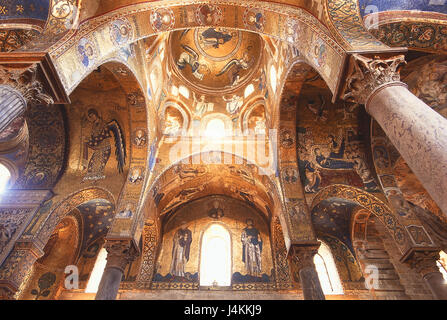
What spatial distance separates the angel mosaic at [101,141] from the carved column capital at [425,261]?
27.0 feet

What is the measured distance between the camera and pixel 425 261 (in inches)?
256

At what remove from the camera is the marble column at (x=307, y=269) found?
6672mm

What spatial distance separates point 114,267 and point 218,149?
495 centimetres

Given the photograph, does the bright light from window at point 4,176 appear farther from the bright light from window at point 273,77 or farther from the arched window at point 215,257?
the bright light from window at point 273,77

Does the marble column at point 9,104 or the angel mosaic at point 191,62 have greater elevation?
the angel mosaic at point 191,62

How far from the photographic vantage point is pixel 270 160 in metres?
9.45

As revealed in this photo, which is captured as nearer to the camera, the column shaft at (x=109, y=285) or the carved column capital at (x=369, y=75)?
the carved column capital at (x=369, y=75)

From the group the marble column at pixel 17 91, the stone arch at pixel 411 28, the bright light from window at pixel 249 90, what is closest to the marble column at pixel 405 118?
the stone arch at pixel 411 28

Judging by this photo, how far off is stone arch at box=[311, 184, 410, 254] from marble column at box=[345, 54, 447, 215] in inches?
167

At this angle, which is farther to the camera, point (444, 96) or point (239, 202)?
point (239, 202)

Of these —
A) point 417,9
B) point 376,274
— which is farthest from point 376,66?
point 376,274

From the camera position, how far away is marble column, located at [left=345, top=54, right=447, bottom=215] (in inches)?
119
